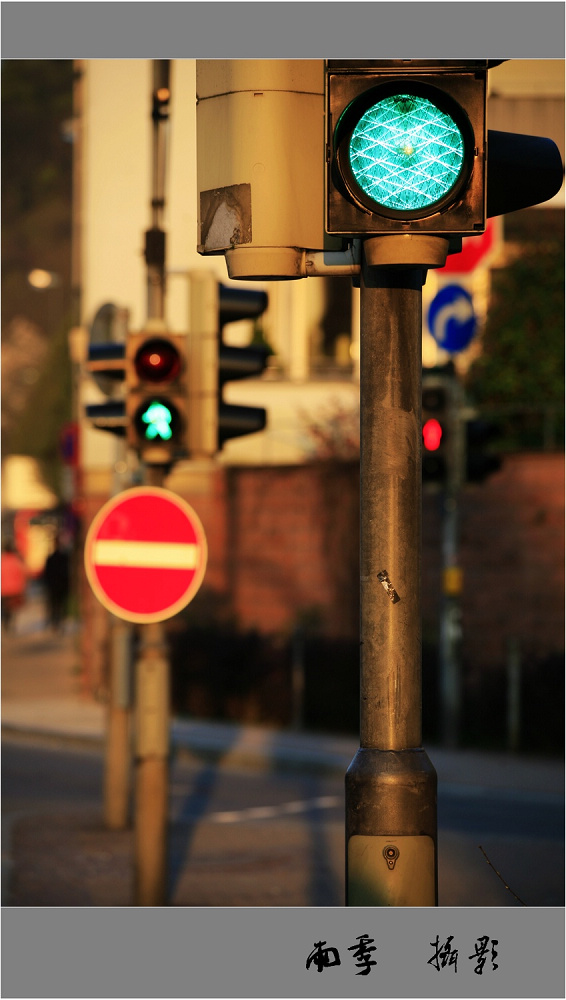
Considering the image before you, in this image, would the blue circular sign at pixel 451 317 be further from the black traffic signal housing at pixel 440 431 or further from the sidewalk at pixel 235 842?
the sidewalk at pixel 235 842

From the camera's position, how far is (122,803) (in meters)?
11.4

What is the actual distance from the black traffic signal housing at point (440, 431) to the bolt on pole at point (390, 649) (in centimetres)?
1126

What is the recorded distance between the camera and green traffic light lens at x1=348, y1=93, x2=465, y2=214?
3.43m

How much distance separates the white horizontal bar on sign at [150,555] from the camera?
796cm

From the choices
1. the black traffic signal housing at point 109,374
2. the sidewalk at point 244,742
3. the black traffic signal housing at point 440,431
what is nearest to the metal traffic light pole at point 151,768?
the black traffic signal housing at point 109,374

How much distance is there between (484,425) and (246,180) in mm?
11771

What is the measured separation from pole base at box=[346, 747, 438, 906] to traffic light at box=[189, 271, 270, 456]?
16.1 feet

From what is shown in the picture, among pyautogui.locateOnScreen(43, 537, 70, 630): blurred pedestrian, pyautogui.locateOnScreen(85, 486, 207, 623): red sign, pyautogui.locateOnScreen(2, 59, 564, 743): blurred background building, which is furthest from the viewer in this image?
pyautogui.locateOnScreen(43, 537, 70, 630): blurred pedestrian

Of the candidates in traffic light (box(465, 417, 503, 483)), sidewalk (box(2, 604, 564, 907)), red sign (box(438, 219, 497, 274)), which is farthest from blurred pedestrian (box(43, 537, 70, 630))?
traffic light (box(465, 417, 503, 483))

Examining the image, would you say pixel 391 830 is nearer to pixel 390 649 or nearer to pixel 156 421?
pixel 390 649

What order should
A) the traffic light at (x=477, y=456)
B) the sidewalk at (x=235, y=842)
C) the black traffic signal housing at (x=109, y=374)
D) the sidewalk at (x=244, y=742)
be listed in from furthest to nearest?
the traffic light at (x=477, y=456), the sidewalk at (x=244, y=742), the sidewalk at (x=235, y=842), the black traffic signal housing at (x=109, y=374)

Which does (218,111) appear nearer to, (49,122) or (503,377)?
(503,377)

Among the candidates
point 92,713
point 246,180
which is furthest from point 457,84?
point 92,713

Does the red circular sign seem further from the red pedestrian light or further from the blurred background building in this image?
the red pedestrian light
